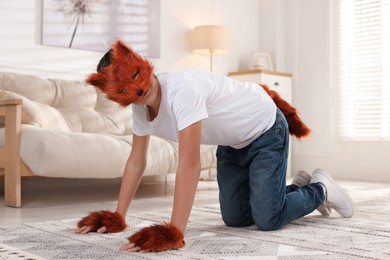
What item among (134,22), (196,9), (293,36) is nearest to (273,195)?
(134,22)

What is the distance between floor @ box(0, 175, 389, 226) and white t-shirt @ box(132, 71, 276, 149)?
87 cm

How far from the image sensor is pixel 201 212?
2.42 meters

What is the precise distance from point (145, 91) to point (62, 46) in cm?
262

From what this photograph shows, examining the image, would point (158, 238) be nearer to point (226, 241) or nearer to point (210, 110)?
point (226, 241)

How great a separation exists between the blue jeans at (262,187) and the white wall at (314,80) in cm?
293

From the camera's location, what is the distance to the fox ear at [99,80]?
4.88 feet

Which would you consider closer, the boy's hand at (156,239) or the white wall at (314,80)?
the boy's hand at (156,239)

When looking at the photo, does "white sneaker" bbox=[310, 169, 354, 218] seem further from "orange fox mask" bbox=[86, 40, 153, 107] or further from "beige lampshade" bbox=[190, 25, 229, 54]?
"beige lampshade" bbox=[190, 25, 229, 54]

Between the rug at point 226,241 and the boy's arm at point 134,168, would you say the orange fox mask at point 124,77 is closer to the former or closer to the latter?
the boy's arm at point 134,168

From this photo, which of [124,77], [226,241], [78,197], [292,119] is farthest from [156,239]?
[78,197]

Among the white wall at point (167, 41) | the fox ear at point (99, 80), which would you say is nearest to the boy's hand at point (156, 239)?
the fox ear at point (99, 80)

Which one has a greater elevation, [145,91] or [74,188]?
[145,91]

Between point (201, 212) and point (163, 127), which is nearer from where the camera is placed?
point (163, 127)

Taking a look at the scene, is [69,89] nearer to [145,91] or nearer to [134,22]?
[134,22]
